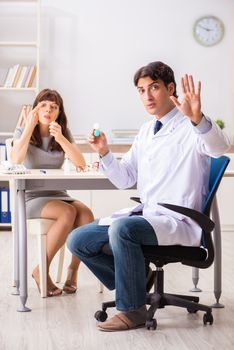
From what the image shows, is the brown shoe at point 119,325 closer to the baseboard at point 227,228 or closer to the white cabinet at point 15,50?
the baseboard at point 227,228

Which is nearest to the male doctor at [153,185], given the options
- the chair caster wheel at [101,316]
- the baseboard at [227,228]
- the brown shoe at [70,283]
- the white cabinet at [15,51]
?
the chair caster wheel at [101,316]

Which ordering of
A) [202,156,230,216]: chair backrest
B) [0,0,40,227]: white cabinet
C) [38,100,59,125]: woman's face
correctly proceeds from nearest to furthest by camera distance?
[202,156,230,216]: chair backrest, [38,100,59,125]: woman's face, [0,0,40,227]: white cabinet

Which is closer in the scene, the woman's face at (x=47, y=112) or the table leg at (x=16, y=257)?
the table leg at (x=16, y=257)

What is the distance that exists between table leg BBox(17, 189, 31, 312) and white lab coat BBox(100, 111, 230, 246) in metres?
0.59

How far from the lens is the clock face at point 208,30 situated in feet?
23.6

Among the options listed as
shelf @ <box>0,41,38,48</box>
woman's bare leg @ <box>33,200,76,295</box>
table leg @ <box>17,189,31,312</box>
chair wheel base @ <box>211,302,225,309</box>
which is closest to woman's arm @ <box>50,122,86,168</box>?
woman's bare leg @ <box>33,200,76,295</box>

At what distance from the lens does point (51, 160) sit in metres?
4.54

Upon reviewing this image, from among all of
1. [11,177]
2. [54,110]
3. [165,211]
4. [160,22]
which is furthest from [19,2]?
[165,211]

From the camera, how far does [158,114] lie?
3551 millimetres

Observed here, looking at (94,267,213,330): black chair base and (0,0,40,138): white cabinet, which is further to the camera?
(0,0,40,138): white cabinet

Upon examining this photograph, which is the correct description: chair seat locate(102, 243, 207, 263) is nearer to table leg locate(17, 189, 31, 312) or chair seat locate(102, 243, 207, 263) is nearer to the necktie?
the necktie

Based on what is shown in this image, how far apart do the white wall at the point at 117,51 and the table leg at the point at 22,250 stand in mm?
3353

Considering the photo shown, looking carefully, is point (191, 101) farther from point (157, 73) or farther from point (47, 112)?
point (47, 112)

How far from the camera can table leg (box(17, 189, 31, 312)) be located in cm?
379
